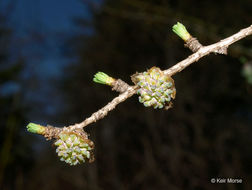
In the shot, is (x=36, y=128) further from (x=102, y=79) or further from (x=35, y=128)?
(x=102, y=79)

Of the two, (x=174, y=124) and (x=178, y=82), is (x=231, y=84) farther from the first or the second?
(x=174, y=124)

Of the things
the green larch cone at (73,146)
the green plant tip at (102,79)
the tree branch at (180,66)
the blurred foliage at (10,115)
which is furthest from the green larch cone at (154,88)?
the blurred foliage at (10,115)

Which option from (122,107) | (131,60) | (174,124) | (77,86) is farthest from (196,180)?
(77,86)

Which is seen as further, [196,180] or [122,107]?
[122,107]

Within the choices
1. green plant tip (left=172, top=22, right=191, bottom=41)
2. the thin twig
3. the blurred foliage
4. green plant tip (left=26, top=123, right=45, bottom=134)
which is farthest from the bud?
the blurred foliage

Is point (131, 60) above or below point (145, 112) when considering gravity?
above

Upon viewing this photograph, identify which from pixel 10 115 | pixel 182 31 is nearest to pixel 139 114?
pixel 10 115

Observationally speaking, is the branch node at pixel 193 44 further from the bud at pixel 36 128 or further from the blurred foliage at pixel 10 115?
the blurred foliage at pixel 10 115
